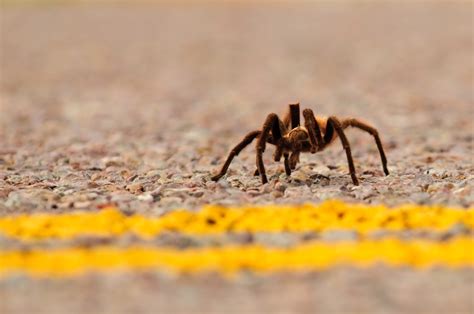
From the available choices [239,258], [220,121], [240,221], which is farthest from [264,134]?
[220,121]

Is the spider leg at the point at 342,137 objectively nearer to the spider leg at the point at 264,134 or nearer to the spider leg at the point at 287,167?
the spider leg at the point at 264,134

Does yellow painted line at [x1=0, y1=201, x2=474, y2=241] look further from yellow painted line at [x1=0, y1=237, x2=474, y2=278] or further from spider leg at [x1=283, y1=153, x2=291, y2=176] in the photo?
spider leg at [x1=283, y1=153, x2=291, y2=176]

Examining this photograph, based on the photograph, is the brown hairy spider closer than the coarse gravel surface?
No

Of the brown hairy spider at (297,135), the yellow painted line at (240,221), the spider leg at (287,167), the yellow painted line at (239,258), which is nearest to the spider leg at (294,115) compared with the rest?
the brown hairy spider at (297,135)

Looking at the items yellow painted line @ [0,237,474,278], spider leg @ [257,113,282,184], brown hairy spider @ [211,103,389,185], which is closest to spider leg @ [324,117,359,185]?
brown hairy spider @ [211,103,389,185]

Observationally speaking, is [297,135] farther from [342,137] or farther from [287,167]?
[287,167]
